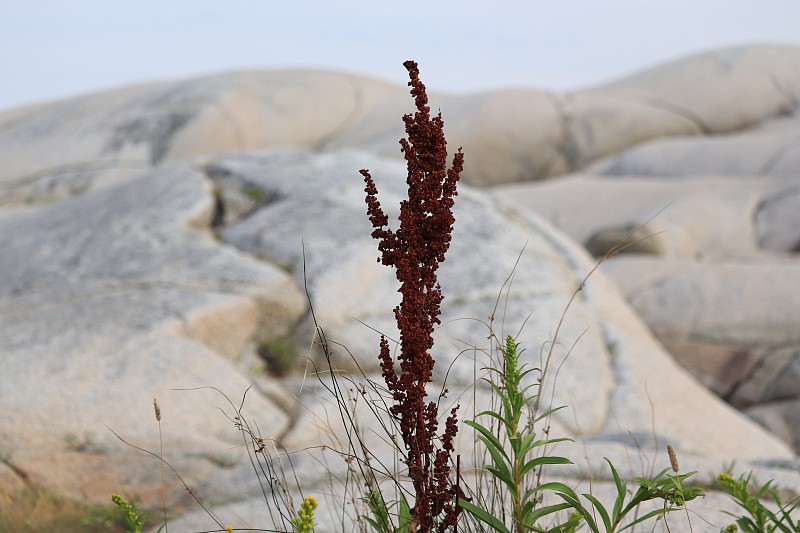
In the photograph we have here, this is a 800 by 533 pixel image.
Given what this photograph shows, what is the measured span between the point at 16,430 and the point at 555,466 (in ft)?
7.53

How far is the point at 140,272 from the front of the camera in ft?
16.0

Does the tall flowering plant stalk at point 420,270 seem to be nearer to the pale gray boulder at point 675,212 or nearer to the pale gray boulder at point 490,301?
the pale gray boulder at point 490,301

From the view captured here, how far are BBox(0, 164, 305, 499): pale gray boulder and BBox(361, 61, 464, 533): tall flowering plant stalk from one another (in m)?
2.04

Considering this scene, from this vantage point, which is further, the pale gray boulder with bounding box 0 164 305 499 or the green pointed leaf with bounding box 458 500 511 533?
the pale gray boulder with bounding box 0 164 305 499

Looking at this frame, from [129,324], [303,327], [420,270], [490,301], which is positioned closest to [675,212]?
[490,301]

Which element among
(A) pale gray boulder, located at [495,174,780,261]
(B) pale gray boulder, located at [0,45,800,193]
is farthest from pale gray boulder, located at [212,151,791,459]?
(B) pale gray boulder, located at [0,45,800,193]

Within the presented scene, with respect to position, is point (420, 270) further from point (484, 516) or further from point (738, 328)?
point (738, 328)

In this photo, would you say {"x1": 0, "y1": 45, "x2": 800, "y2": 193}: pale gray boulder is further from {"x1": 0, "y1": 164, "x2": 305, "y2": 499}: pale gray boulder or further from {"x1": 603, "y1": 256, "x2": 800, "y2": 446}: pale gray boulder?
{"x1": 0, "y1": 164, "x2": 305, "y2": 499}: pale gray boulder

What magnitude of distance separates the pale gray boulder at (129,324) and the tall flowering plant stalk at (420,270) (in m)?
2.04

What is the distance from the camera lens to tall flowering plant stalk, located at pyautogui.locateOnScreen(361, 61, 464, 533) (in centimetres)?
199

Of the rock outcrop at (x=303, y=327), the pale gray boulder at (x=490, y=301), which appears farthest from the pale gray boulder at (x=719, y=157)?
the pale gray boulder at (x=490, y=301)

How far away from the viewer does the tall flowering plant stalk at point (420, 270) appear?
1992 mm

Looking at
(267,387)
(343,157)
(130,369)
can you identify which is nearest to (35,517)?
(130,369)

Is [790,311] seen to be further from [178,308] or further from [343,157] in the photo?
[178,308]
